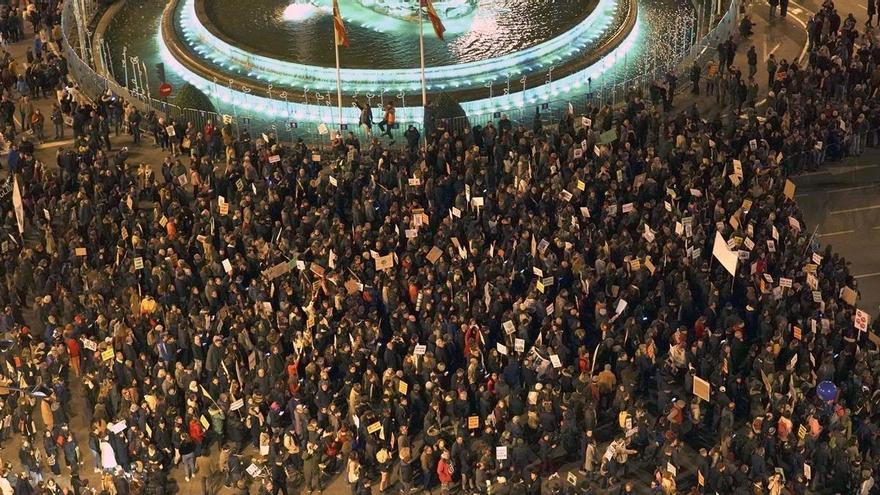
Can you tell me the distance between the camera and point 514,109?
165 ft

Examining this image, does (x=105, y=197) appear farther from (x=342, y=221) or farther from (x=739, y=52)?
(x=739, y=52)

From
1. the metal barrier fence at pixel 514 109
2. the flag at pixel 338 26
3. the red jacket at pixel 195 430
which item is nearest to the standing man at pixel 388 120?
the metal barrier fence at pixel 514 109

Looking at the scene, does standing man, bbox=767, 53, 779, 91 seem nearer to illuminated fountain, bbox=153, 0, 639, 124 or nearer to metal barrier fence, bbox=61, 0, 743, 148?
metal barrier fence, bbox=61, 0, 743, 148

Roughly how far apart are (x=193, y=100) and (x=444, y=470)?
67.4 feet

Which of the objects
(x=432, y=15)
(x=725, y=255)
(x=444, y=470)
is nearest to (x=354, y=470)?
(x=444, y=470)

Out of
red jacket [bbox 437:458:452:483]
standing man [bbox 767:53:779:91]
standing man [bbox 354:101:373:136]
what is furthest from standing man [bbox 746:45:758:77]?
red jacket [bbox 437:458:452:483]

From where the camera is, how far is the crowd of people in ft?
109

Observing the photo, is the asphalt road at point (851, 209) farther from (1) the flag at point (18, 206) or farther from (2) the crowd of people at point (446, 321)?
(1) the flag at point (18, 206)

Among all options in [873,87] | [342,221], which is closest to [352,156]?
[342,221]

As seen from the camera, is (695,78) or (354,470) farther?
(695,78)

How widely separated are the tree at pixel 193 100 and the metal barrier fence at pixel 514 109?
24 centimetres

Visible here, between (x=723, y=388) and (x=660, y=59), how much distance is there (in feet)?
76.7

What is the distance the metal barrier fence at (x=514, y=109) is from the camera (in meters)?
48.8

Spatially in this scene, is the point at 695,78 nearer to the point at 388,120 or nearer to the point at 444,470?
the point at 388,120
